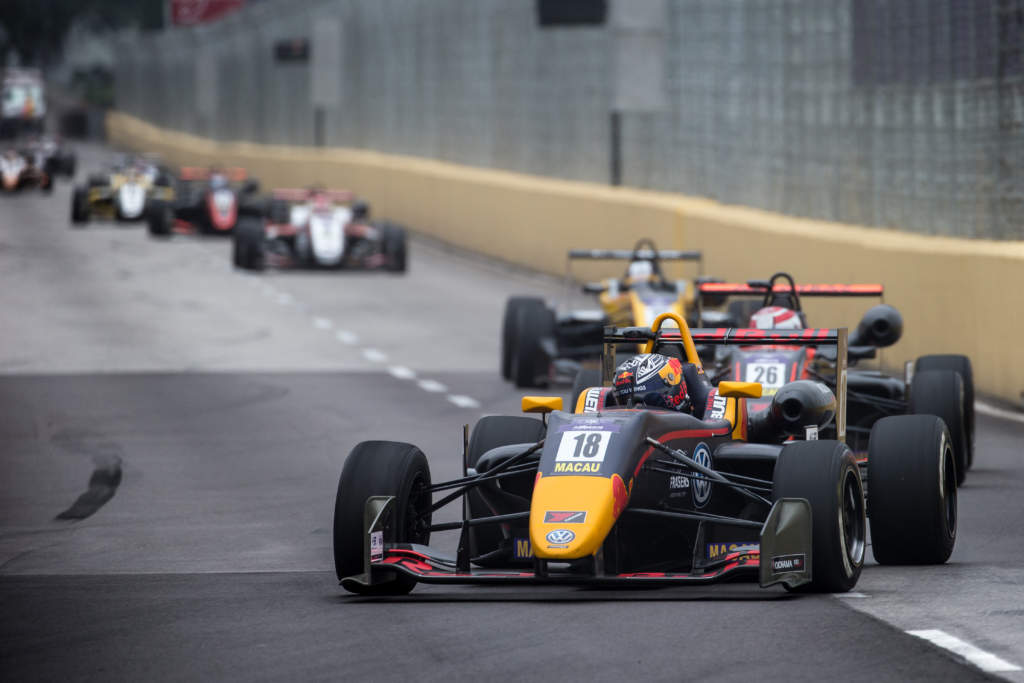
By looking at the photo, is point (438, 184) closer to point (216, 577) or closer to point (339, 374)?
point (339, 374)

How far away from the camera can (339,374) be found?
70.2ft

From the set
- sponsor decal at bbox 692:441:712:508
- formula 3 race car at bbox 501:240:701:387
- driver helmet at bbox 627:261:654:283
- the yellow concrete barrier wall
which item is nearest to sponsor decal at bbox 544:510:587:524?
sponsor decal at bbox 692:441:712:508

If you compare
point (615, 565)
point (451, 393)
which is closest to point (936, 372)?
point (615, 565)

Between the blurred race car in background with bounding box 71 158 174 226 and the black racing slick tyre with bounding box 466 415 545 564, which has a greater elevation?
the blurred race car in background with bounding box 71 158 174 226

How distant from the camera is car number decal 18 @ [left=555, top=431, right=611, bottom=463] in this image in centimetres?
948

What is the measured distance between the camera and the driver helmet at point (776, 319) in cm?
1468

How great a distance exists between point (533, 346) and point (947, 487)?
30.5ft

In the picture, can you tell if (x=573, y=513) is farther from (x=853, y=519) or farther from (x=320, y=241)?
(x=320, y=241)

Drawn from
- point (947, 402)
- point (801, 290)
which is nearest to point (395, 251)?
point (801, 290)

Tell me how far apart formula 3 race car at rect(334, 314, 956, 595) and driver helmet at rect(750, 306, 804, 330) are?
3771 millimetres

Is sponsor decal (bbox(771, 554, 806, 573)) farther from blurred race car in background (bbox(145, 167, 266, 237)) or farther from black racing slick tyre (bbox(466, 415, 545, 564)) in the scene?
blurred race car in background (bbox(145, 167, 266, 237))

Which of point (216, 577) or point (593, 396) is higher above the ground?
point (593, 396)

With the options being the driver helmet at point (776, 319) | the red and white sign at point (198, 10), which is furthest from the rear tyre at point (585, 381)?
the red and white sign at point (198, 10)

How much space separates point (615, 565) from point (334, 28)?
154 ft
